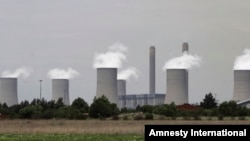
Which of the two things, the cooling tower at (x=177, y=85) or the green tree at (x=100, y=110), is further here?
the cooling tower at (x=177, y=85)

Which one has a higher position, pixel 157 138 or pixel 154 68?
pixel 154 68

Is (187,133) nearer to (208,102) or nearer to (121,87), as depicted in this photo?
(208,102)

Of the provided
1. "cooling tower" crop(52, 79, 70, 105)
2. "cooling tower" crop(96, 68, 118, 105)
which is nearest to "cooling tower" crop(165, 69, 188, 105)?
"cooling tower" crop(96, 68, 118, 105)

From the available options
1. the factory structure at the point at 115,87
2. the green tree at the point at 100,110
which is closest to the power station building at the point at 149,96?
the factory structure at the point at 115,87

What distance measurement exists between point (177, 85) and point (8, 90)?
26.5 metres

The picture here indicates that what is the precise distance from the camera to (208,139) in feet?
26.1

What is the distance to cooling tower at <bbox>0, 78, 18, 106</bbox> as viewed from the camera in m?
94.0

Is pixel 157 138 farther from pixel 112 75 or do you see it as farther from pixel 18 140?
pixel 112 75

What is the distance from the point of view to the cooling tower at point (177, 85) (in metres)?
90.9

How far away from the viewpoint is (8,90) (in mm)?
95438

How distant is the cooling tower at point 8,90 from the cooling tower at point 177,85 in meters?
24.2

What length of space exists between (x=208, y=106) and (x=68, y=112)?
Result: 1651 inches

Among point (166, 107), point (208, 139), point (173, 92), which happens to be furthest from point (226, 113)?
point (208, 139)

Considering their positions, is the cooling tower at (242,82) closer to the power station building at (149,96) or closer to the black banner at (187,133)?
the power station building at (149,96)
